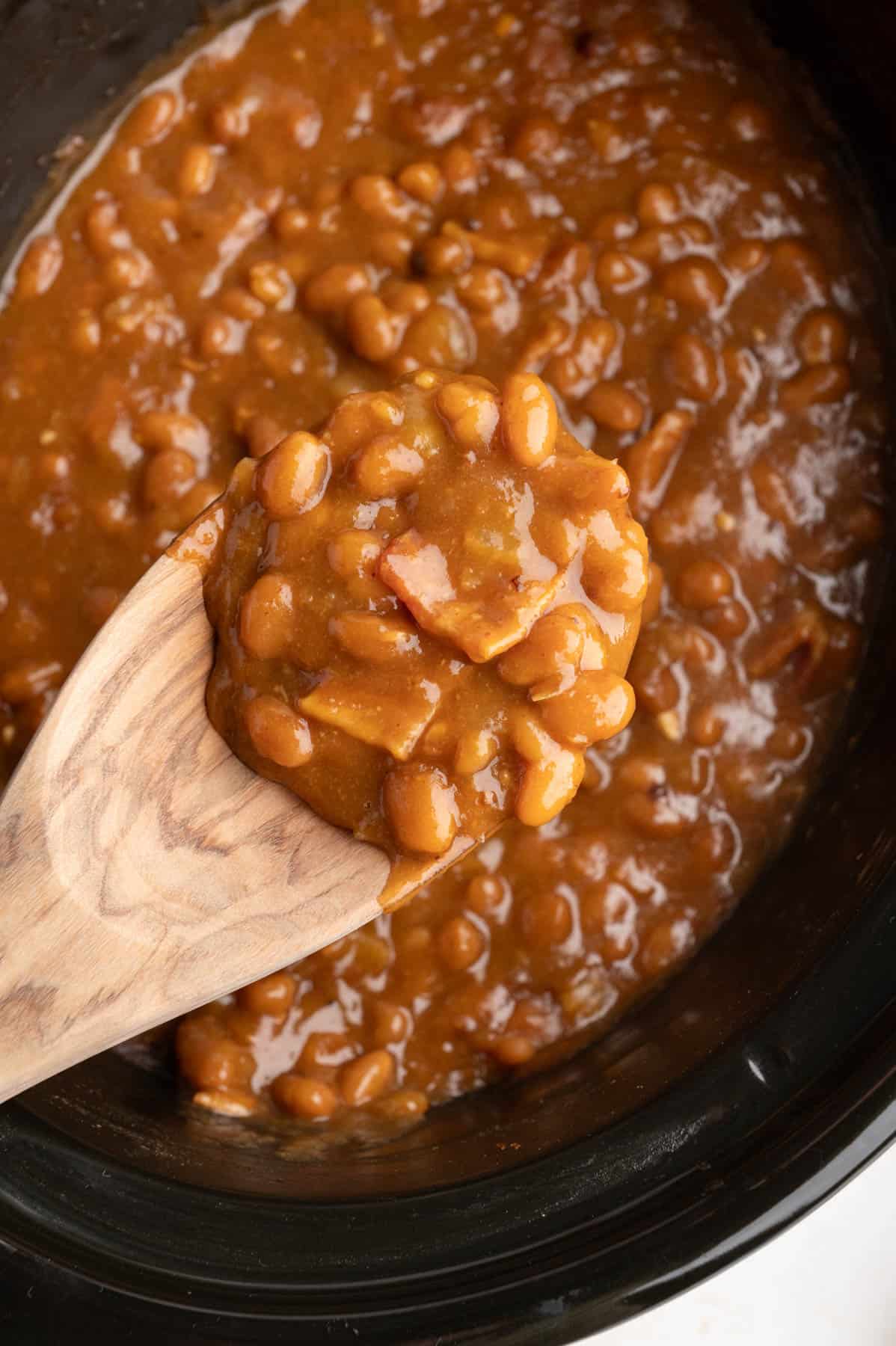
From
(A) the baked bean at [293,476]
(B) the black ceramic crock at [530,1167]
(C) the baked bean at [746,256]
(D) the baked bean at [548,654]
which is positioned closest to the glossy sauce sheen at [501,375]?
(C) the baked bean at [746,256]

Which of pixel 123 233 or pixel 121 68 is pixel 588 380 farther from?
pixel 121 68

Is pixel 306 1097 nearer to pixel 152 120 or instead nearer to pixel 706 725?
pixel 706 725

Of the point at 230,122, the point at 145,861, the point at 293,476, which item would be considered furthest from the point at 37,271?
the point at 145,861

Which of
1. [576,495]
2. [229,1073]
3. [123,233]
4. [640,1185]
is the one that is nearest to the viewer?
[576,495]

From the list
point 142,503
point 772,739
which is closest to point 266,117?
point 142,503

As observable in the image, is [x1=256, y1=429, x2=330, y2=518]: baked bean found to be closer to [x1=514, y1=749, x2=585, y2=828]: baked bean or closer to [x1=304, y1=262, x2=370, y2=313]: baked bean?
[x1=514, y1=749, x2=585, y2=828]: baked bean

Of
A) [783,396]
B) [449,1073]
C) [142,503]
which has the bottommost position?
[449,1073]
